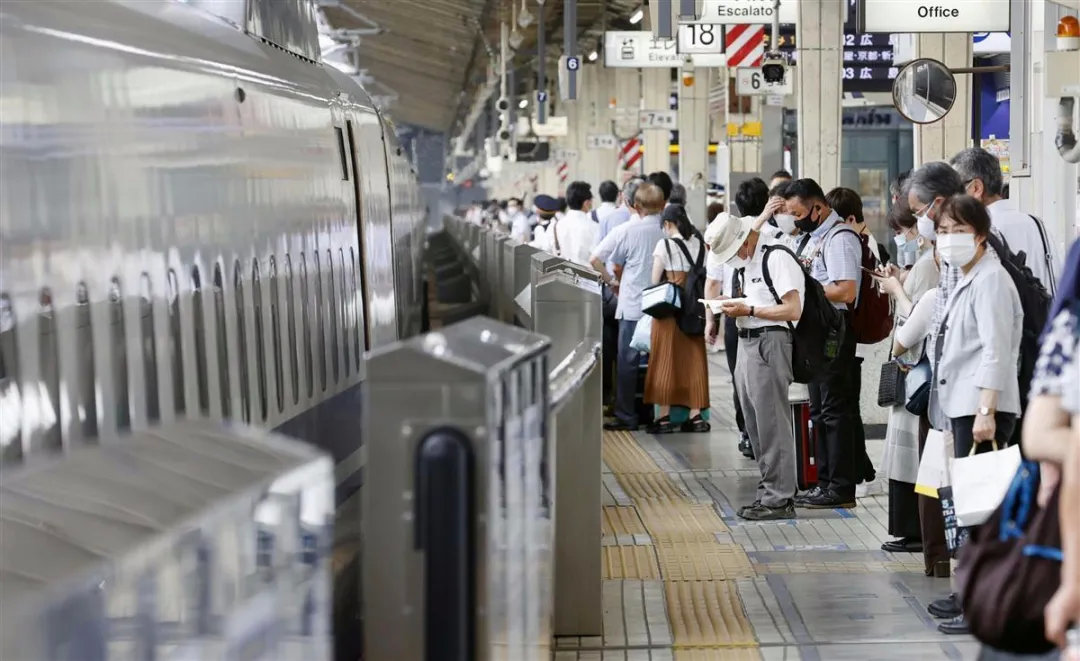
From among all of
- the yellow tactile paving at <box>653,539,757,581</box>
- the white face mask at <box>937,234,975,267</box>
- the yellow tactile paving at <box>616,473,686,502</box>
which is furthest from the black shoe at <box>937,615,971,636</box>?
the yellow tactile paving at <box>616,473,686,502</box>

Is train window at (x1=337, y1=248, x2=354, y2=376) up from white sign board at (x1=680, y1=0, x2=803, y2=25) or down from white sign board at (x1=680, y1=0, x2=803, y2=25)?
down

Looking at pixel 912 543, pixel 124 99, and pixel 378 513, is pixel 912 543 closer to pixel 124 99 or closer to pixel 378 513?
pixel 124 99

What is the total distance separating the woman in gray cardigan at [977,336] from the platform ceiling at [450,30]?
20366 millimetres

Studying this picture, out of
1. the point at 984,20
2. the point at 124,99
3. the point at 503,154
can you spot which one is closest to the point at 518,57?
the point at 503,154

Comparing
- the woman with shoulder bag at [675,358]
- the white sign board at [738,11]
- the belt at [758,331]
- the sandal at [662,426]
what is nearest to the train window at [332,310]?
the belt at [758,331]

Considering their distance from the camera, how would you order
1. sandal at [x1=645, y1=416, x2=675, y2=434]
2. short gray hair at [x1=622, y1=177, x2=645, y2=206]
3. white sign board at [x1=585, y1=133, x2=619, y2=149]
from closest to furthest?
1. sandal at [x1=645, y1=416, x2=675, y2=434]
2. short gray hair at [x1=622, y1=177, x2=645, y2=206]
3. white sign board at [x1=585, y1=133, x2=619, y2=149]

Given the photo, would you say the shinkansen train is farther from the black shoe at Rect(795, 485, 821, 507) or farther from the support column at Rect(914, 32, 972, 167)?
the support column at Rect(914, 32, 972, 167)

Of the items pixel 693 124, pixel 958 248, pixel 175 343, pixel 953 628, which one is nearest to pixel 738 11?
pixel 958 248

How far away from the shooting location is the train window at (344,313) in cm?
812

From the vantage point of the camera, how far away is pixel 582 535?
19.6 ft

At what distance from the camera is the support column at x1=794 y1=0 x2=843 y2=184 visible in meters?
16.3

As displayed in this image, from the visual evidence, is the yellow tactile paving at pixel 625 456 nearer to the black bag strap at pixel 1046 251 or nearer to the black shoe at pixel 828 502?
the black shoe at pixel 828 502

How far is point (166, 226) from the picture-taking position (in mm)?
4438

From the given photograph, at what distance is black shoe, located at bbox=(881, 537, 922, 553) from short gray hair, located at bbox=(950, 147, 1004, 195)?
1641 millimetres
